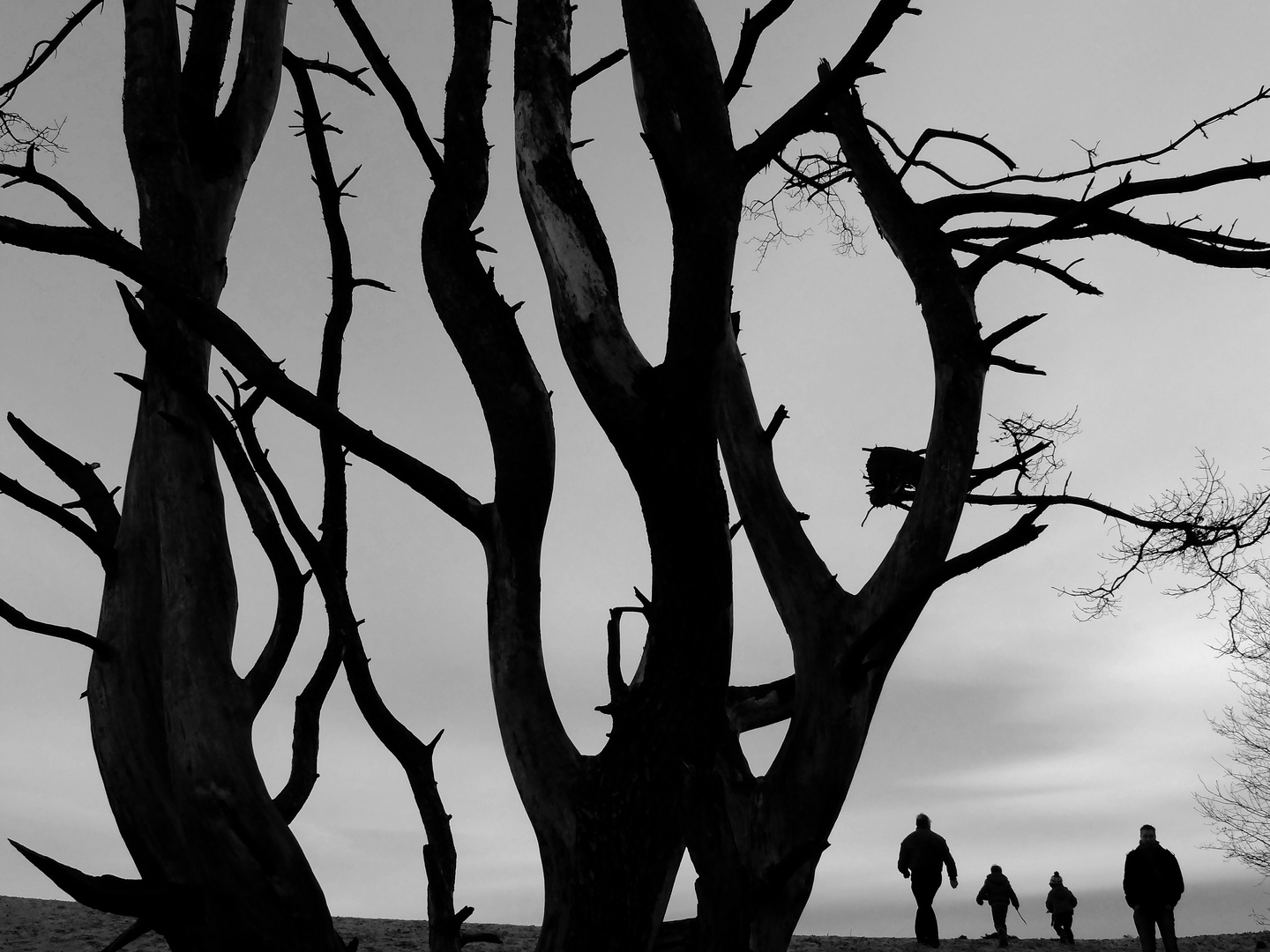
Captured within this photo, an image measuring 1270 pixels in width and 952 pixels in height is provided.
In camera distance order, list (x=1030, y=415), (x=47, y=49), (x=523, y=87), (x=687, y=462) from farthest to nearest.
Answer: (x=1030, y=415)
(x=47, y=49)
(x=523, y=87)
(x=687, y=462)

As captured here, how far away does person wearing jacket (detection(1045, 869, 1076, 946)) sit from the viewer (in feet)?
46.4

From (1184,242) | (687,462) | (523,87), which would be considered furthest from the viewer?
(1184,242)

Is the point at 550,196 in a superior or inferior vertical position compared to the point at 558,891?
superior

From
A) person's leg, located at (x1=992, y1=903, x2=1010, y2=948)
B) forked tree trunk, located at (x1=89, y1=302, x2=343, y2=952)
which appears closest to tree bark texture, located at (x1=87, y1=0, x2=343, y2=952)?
forked tree trunk, located at (x1=89, y1=302, x2=343, y2=952)

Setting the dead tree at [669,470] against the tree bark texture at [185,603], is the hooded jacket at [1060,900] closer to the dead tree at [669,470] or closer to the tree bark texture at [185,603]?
the dead tree at [669,470]

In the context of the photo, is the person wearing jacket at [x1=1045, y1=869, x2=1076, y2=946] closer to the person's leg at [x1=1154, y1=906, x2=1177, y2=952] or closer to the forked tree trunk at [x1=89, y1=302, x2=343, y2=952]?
the person's leg at [x1=1154, y1=906, x2=1177, y2=952]

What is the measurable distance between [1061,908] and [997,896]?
3.27 ft

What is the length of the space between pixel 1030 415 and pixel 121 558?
504cm

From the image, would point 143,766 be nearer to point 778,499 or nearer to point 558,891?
point 558,891

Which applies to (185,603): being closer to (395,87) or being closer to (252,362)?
(252,362)

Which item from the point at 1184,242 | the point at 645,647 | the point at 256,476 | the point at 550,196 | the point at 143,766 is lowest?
the point at 143,766

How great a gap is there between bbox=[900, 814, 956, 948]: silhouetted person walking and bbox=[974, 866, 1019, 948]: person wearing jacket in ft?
8.05

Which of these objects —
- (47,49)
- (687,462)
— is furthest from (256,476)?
(47,49)

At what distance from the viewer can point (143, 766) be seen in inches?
141
